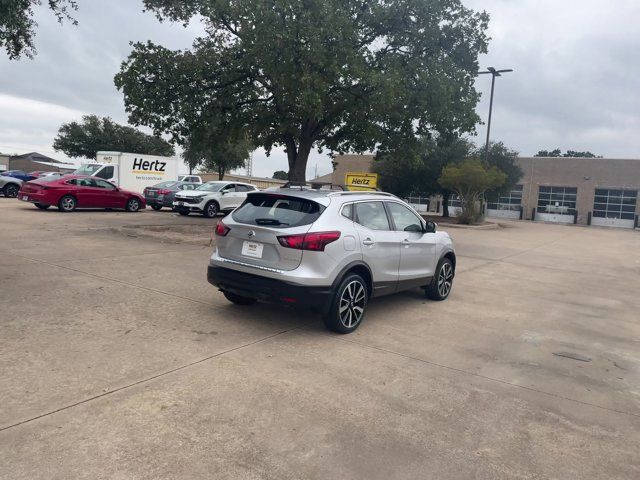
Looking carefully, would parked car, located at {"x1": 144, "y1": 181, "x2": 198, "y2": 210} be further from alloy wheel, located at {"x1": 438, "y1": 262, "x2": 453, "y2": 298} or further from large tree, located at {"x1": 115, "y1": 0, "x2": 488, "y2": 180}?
alloy wheel, located at {"x1": 438, "y1": 262, "x2": 453, "y2": 298}

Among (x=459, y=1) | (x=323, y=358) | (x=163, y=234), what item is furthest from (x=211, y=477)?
(x=459, y=1)

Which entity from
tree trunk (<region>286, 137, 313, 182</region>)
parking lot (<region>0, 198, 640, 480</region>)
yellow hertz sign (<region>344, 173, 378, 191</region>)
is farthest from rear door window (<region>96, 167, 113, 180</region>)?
parking lot (<region>0, 198, 640, 480</region>)

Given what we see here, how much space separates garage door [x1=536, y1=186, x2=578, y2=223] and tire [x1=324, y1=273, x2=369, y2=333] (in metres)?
44.6

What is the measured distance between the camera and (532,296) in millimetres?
8969

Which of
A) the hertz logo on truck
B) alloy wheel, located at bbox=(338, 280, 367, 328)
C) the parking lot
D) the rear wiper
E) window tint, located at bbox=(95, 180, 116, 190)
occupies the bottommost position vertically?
the parking lot

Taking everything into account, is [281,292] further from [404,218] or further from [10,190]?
[10,190]

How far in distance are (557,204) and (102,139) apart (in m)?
48.1

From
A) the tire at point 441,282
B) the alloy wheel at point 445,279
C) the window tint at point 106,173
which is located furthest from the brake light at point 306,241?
the window tint at point 106,173

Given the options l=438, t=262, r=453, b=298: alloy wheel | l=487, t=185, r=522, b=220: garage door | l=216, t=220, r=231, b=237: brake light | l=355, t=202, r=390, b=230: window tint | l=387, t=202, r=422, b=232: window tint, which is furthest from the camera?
l=487, t=185, r=522, b=220: garage door

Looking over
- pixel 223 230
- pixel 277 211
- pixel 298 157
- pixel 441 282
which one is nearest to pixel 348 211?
pixel 277 211

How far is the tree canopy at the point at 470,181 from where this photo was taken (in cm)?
2841

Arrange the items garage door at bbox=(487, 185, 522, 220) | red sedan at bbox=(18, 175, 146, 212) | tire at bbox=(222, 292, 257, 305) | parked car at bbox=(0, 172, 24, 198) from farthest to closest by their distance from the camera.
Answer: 1. garage door at bbox=(487, 185, 522, 220)
2. parked car at bbox=(0, 172, 24, 198)
3. red sedan at bbox=(18, 175, 146, 212)
4. tire at bbox=(222, 292, 257, 305)

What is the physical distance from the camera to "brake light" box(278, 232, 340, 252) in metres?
5.42

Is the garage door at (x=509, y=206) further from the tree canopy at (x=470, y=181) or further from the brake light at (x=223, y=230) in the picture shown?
the brake light at (x=223, y=230)
